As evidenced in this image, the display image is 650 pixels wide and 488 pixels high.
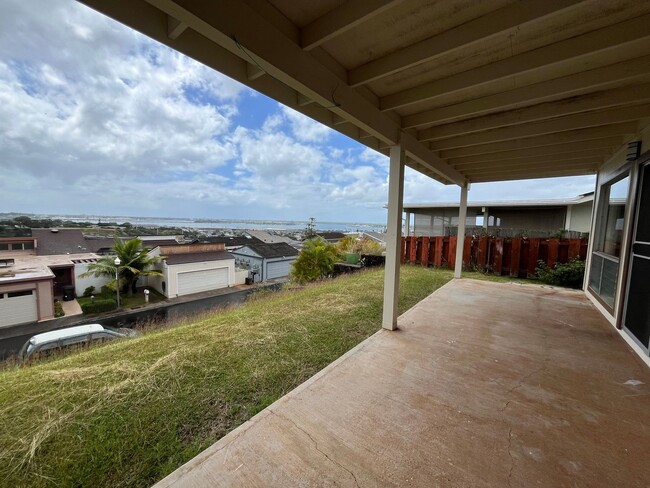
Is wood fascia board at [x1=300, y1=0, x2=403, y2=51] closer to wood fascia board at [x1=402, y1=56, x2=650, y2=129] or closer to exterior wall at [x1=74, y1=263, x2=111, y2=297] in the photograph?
wood fascia board at [x1=402, y1=56, x2=650, y2=129]

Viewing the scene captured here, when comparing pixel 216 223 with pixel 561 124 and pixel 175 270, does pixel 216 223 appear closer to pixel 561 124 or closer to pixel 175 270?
pixel 175 270

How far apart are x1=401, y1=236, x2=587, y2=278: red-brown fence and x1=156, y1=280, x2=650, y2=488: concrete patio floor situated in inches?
176

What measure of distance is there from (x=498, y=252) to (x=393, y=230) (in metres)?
6.14

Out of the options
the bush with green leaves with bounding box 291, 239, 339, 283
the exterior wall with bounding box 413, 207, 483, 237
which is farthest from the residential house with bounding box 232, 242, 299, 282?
the bush with green leaves with bounding box 291, 239, 339, 283

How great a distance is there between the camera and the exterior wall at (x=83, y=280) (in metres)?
12.7

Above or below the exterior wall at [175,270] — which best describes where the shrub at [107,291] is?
below

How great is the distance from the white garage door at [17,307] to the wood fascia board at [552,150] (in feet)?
43.7

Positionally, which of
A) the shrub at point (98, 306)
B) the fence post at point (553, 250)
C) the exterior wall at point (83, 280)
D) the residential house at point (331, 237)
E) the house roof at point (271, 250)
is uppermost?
the fence post at point (553, 250)

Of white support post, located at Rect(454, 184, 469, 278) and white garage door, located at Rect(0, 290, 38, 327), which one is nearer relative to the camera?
white support post, located at Rect(454, 184, 469, 278)

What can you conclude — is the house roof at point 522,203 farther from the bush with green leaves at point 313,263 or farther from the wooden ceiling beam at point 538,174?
the bush with green leaves at point 313,263

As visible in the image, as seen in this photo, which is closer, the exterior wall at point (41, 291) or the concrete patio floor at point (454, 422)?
the concrete patio floor at point (454, 422)

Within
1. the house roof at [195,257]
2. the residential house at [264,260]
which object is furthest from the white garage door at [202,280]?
the residential house at [264,260]

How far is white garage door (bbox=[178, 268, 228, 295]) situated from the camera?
48.4 feet

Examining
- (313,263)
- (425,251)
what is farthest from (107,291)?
(425,251)
